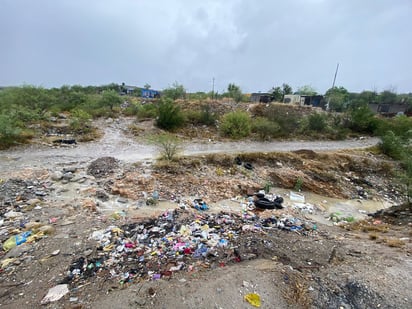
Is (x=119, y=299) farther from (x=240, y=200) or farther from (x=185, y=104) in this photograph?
(x=185, y=104)

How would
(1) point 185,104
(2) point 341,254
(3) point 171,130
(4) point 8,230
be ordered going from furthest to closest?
(1) point 185,104, (3) point 171,130, (4) point 8,230, (2) point 341,254

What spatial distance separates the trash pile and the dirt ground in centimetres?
2

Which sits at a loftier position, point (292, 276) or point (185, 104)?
point (185, 104)

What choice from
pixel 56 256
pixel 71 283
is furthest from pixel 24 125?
Result: pixel 71 283

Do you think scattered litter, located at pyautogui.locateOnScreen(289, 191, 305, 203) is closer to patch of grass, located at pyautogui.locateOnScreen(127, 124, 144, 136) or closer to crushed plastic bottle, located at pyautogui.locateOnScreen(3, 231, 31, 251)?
crushed plastic bottle, located at pyautogui.locateOnScreen(3, 231, 31, 251)

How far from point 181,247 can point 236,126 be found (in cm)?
1089

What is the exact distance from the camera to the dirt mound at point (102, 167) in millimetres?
6655

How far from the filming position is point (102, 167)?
22.8 feet

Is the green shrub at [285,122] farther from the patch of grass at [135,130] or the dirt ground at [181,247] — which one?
the patch of grass at [135,130]

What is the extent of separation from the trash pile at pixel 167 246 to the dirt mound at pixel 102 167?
342 cm

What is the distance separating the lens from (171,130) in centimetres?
1345

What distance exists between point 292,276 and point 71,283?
8.80 ft

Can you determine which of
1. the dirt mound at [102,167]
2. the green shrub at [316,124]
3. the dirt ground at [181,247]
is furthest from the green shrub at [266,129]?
the dirt mound at [102,167]

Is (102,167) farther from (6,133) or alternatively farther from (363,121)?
(363,121)
